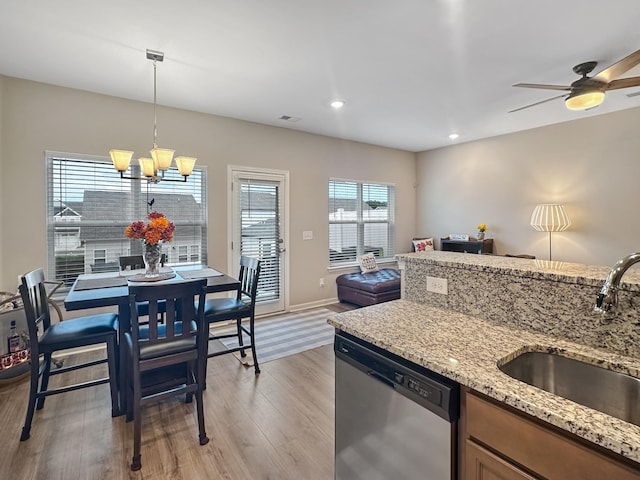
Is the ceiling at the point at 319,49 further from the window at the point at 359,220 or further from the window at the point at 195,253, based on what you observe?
the window at the point at 359,220

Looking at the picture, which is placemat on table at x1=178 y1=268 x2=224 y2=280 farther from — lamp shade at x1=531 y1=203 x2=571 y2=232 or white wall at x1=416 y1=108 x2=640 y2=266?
white wall at x1=416 y1=108 x2=640 y2=266

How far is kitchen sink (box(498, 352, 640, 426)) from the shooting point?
102 cm

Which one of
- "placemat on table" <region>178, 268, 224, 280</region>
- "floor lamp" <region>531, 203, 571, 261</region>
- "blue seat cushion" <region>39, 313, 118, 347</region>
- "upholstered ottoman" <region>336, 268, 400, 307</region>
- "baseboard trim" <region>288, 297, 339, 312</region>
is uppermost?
"floor lamp" <region>531, 203, 571, 261</region>

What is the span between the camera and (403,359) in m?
1.20

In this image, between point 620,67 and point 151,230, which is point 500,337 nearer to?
point 620,67

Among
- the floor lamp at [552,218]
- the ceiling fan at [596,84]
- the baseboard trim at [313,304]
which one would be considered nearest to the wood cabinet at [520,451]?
the ceiling fan at [596,84]

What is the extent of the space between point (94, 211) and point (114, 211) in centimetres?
18

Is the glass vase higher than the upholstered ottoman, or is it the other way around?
the glass vase

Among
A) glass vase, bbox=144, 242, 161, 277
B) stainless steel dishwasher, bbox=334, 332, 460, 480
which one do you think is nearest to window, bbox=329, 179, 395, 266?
glass vase, bbox=144, 242, 161, 277

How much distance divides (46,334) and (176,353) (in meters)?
0.96

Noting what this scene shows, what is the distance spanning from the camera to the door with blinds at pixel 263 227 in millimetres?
4354

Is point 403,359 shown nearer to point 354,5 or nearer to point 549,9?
point 354,5

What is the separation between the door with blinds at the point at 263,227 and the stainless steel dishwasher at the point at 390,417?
317cm

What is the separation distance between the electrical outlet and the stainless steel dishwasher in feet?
1.76
